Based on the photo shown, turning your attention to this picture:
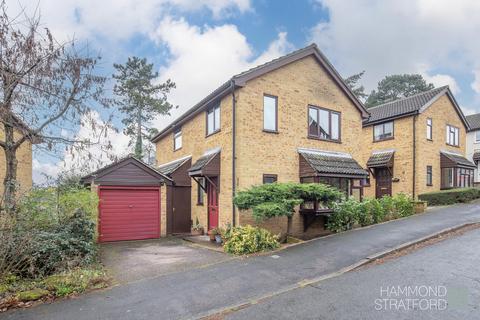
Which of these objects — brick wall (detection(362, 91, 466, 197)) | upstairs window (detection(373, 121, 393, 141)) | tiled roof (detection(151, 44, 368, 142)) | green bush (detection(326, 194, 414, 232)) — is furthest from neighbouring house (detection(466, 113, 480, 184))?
tiled roof (detection(151, 44, 368, 142))

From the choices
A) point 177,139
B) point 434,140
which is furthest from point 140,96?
point 434,140

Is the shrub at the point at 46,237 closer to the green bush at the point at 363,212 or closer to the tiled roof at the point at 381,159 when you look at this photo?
the green bush at the point at 363,212

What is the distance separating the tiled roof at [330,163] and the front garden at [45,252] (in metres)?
8.76

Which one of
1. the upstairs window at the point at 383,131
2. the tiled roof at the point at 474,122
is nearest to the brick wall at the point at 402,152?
the upstairs window at the point at 383,131

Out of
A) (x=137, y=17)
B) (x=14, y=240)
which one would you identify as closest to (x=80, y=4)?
(x=137, y=17)

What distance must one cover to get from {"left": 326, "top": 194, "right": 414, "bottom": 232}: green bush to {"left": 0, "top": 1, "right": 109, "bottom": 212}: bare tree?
372 inches

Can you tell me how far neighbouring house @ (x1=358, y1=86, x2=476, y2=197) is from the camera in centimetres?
2069

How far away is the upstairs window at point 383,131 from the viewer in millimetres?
22562

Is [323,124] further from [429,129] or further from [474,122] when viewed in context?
[474,122]

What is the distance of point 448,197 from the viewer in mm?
19594

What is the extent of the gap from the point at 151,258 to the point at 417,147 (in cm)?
1819

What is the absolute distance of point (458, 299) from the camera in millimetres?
5637

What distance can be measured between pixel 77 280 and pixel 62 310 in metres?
1.15

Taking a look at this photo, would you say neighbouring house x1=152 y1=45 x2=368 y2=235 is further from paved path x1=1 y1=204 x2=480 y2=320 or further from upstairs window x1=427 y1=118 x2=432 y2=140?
upstairs window x1=427 y1=118 x2=432 y2=140
